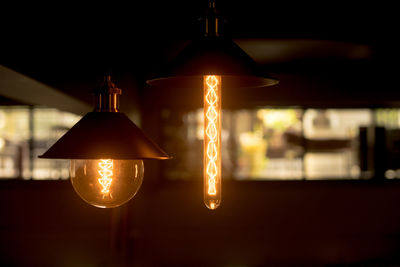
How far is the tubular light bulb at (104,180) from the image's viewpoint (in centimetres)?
135

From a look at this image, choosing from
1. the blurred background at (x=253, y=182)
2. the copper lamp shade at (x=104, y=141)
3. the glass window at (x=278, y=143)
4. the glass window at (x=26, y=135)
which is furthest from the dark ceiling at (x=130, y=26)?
the glass window at (x=26, y=135)

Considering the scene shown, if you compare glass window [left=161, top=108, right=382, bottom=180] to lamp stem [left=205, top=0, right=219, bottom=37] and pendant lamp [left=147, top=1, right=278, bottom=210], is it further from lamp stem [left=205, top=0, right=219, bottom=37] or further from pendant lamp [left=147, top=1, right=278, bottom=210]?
lamp stem [left=205, top=0, right=219, bottom=37]

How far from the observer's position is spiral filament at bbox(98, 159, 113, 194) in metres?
1.35

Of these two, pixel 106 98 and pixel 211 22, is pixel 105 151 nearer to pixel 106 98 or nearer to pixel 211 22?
pixel 106 98

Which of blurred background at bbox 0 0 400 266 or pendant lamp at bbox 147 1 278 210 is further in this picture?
blurred background at bbox 0 0 400 266

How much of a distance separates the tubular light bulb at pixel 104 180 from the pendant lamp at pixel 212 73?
0.77 feet

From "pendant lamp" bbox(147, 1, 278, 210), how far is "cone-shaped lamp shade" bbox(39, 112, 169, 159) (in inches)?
6.8

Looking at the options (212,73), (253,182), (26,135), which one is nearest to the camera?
(212,73)

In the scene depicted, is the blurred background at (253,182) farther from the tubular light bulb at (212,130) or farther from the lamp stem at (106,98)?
the lamp stem at (106,98)

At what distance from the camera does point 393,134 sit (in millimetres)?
6965

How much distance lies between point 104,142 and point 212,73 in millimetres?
343

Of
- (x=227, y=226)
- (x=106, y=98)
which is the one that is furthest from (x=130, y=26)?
(x=227, y=226)

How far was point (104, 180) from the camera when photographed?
4.45 feet

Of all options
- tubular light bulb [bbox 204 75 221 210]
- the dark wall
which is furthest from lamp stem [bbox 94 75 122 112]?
the dark wall
